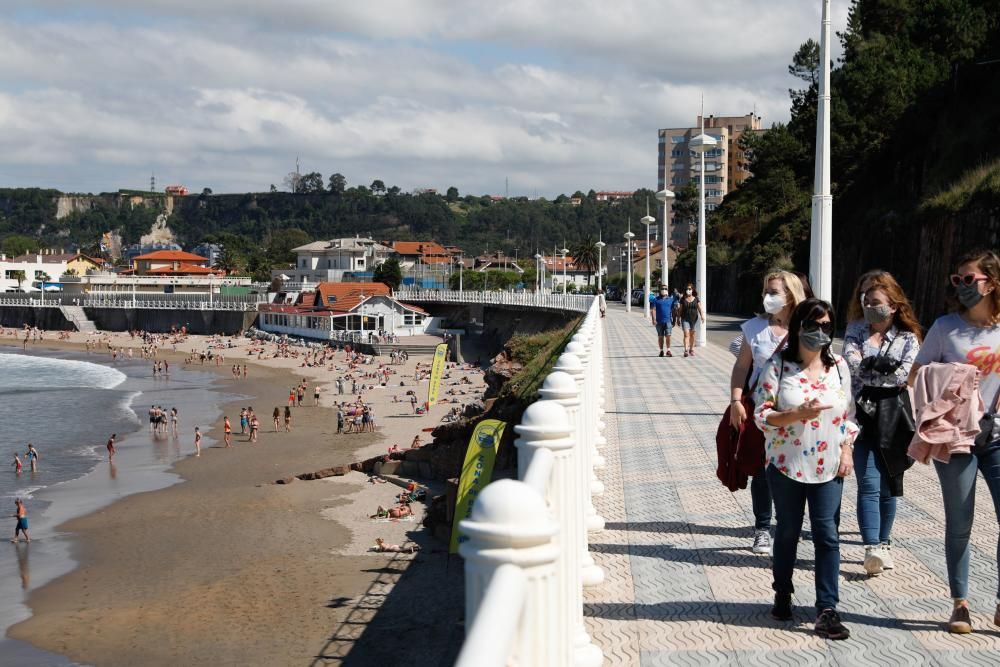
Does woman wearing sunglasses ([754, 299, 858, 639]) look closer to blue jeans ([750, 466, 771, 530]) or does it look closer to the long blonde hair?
the long blonde hair

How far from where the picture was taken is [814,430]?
4555 mm

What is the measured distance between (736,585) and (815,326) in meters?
1.69

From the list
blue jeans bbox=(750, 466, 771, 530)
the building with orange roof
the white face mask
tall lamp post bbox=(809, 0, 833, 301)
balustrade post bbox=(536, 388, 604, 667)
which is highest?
tall lamp post bbox=(809, 0, 833, 301)

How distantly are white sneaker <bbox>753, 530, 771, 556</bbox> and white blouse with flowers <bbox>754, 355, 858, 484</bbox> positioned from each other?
150 centimetres

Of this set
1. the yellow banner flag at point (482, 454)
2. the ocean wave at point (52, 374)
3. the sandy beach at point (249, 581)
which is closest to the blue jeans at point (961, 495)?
the yellow banner flag at point (482, 454)

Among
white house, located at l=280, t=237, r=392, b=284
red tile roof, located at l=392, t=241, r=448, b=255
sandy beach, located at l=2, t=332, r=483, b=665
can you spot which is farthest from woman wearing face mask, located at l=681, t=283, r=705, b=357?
red tile roof, located at l=392, t=241, r=448, b=255

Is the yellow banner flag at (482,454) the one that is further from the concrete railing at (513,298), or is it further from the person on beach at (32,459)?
the concrete railing at (513,298)

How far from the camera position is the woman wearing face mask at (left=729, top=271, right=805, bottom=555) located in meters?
5.50

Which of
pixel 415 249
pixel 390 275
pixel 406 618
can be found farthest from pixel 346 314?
pixel 415 249

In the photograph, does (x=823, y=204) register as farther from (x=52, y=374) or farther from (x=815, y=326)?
(x=52, y=374)

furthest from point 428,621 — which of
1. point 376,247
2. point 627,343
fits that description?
point 376,247

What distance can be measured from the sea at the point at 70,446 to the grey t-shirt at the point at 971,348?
11.1 m

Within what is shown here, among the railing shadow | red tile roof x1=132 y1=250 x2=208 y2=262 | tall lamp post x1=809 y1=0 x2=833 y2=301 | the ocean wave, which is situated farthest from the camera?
red tile roof x1=132 y1=250 x2=208 y2=262

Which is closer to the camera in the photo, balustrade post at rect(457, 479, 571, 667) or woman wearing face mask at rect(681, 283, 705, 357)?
balustrade post at rect(457, 479, 571, 667)
